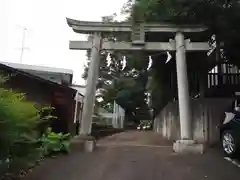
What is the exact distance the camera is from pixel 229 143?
8.80 m

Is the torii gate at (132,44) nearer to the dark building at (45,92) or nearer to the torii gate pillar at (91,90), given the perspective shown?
the torii gate pillar at (91,90)

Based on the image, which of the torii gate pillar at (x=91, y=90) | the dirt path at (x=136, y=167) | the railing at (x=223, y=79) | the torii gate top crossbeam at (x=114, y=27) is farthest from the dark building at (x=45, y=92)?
the railing at (x=223, y=79)

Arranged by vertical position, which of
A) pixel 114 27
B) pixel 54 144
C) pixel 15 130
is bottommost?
pixel 54 144

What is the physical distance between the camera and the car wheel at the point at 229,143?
28.2 ft

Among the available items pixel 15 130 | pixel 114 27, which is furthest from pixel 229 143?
pixel 15 130

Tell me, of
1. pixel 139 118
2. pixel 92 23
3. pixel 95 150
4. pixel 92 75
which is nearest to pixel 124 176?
pixel 95 150

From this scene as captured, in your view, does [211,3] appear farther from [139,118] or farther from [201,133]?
[139,118]

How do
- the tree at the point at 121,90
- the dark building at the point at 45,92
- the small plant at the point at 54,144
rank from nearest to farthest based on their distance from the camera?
the small plant at the point at 54,144 → the dark building at the point at 45,92 → the tree at the point at 121,90

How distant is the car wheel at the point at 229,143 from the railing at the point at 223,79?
4.53 meters

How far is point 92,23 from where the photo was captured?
10.4m

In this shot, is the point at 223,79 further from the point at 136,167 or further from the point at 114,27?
the point at 136,167

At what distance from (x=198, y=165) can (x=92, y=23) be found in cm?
537

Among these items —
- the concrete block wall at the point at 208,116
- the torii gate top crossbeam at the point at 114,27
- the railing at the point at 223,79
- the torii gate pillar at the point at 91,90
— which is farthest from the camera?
the railing at the point at 223,79

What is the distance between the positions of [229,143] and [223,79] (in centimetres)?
508
